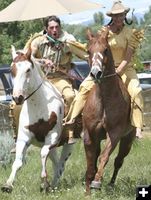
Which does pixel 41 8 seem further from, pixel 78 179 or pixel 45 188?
pixel 45 188

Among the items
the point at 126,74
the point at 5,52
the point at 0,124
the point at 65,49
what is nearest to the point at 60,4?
the point at 65,49

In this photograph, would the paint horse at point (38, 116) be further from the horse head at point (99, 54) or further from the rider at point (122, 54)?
the horse head at point (99, 54)

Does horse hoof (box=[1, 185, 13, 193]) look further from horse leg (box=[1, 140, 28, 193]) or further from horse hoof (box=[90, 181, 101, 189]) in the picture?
horse hoof (box=[90, 181, 101, 189])

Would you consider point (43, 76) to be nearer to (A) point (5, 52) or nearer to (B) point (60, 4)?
(B) point (60, 4)

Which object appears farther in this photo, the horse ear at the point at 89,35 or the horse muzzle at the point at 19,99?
the horse muzzle at the point at 19,99

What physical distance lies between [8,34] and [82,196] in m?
32.8

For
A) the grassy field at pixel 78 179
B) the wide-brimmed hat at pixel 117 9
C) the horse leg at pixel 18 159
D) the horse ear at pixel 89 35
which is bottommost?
the grassy field at pixel 78 179

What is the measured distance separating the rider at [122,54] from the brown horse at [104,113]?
0.49 ft

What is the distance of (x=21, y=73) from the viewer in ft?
32.0

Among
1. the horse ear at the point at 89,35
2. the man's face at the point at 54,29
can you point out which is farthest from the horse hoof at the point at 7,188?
the man's face at the point at 54,29

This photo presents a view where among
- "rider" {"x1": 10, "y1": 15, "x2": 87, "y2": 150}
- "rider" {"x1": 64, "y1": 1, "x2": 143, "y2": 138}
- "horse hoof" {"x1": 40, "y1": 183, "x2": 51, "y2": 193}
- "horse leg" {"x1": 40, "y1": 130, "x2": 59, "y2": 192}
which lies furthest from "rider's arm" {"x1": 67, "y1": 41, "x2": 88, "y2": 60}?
"horse hoof" {"x1": 40, "y1": 183, "x2": 51, "y2": 193}

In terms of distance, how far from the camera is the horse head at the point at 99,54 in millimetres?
8938

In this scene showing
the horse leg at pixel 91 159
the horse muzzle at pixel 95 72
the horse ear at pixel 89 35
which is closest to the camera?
the horse muzzle at pixel 95 72

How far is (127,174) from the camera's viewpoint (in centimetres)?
1223
